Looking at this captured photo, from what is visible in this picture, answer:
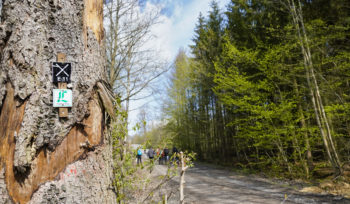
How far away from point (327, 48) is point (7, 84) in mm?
10587

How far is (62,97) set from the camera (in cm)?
127

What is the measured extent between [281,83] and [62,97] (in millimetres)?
8574

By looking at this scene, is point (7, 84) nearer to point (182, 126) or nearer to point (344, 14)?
point (344, 14)

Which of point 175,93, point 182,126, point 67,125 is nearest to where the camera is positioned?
point 67,125

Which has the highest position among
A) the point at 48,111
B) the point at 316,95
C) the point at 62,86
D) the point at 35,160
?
the point at 316,95

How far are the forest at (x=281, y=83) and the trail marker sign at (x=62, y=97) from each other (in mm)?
1644

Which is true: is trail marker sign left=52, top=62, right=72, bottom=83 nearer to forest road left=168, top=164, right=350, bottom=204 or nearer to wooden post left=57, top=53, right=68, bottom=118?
wooden post left=57, top=53, right=68, bottom=118

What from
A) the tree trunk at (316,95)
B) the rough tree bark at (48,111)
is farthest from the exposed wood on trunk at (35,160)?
the tree trunk at (316,95)

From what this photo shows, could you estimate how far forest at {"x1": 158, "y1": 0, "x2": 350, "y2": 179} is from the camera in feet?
25.1

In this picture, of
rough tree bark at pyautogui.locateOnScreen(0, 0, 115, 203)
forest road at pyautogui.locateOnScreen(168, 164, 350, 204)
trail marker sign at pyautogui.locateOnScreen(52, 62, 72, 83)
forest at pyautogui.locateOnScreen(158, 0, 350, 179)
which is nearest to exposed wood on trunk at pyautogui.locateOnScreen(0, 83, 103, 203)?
rough tree bark at pyautogui.locateOnScreen(0, 0, 115, 203)

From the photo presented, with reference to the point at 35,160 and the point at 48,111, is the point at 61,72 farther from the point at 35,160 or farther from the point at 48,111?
the point at 35,160

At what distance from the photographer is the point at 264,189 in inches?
284

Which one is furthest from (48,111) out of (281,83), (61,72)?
(281,83)

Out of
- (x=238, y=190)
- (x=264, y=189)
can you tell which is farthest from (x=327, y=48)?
(x=238, y=190)
